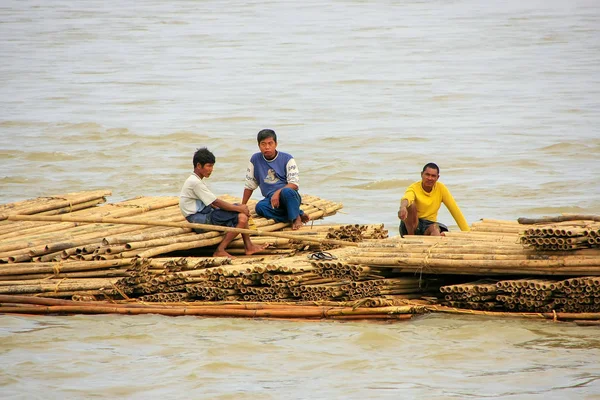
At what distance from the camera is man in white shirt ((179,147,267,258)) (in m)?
8.17

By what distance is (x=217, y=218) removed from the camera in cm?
832

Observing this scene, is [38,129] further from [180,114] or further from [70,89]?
[70,89]

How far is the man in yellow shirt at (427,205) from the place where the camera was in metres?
8.27

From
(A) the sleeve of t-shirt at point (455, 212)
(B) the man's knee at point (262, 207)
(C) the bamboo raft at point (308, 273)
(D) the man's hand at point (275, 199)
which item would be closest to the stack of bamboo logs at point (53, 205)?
(C) the bamboo raft at point (308, 273)

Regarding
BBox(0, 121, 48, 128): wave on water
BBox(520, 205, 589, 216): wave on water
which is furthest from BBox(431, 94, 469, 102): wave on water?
BBox(520, 205, 589, 216): wave on water

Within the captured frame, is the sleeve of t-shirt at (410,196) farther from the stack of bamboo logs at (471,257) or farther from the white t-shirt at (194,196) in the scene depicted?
the white t-shirt at (194,196)

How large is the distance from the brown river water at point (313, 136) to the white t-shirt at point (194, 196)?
1286 mm

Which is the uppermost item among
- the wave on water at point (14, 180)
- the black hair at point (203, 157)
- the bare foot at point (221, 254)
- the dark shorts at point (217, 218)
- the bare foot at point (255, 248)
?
the black hair at point (203, 157)

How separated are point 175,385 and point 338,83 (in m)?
22.0

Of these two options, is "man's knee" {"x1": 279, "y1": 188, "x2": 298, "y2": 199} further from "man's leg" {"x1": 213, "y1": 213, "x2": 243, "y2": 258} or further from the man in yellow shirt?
the man in yellow shirt

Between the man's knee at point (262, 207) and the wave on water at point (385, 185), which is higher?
the wave on water at point (385, 185)

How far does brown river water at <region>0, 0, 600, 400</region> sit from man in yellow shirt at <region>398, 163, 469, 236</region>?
4.53 feet

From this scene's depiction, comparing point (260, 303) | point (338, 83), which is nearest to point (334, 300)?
point (260, 303)

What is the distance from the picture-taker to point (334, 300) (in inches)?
285
